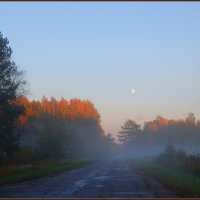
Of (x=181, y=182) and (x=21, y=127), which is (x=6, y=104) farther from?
(x=21, y=127)

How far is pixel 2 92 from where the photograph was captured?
55781mm

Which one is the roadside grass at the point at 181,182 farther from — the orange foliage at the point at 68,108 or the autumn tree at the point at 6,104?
the orange foliage at the point at 68,108

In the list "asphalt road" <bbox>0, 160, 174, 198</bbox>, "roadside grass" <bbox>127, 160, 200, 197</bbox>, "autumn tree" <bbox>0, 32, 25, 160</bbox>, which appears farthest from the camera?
"autumn tree" <bbox>0, 32, 25, 160</bbox>

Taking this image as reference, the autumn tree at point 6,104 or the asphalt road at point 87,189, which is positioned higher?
the autumn tree at point 6,104

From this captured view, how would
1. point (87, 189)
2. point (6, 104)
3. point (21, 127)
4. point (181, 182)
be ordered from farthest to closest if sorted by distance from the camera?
point (21, 127) → point (6, 104) → point (181, 182) → point (87, 189)

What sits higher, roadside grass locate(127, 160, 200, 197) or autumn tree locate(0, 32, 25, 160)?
autumn tree locate(0, 32, 25, 160)

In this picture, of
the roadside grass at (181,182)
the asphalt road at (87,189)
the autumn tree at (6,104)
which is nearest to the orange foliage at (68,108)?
the autumn tree at (6,104)

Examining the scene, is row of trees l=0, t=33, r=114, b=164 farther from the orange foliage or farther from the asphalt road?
the asphalt road

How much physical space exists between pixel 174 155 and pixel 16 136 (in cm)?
2071

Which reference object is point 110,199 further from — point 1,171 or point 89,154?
point 89,154

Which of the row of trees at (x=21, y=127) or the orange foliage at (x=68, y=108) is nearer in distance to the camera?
the row of trees at (x=21, y=127)

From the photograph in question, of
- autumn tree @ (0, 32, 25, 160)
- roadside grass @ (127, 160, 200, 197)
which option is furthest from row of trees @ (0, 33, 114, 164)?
roadside grass @ (127, 160, 200, 197)

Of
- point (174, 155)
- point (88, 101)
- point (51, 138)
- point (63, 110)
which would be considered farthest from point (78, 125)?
point (174, 155)

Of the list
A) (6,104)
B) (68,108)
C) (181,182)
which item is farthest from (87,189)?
(68,108)
